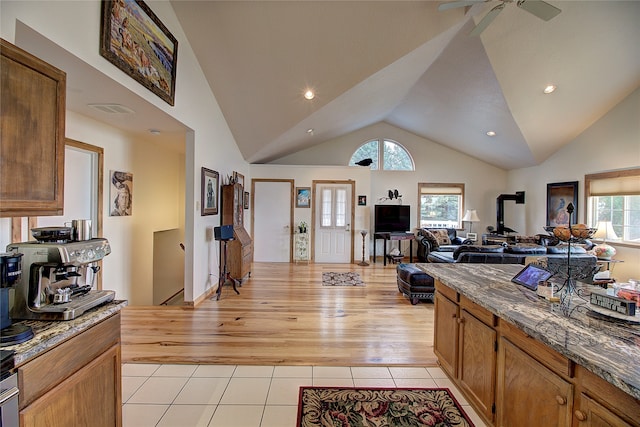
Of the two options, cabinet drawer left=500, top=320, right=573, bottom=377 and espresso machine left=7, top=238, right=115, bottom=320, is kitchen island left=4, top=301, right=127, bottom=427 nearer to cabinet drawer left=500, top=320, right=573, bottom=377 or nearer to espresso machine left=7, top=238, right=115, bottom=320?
espresso machine left=7, top=238, right=115, bottom=320

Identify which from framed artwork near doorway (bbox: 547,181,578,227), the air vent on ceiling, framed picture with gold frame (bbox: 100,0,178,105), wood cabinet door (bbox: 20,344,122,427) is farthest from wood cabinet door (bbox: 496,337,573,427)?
framed artwork near doorway (bbox: 547,181,578,227)

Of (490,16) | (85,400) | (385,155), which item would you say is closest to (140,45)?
(85,400)

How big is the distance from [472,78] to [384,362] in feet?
14.8

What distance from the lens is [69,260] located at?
1252mm

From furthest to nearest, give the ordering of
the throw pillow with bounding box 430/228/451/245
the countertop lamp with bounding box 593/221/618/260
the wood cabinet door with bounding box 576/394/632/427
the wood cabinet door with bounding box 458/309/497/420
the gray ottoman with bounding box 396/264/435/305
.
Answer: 1. the throw pillow with bounding box 430/228/451/245
2. the countertop lamp with bounding box 593/221/618/260
3. the gray ottoman with bounding box 396/264/435/305
4. the wood cabinet door with bounding box 458/309/497/420
5. the wood cabinet door with bounding box 576/394/632/427

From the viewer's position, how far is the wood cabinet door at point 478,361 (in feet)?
5.54

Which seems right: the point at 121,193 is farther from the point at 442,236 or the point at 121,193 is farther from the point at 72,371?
the point at 442,236

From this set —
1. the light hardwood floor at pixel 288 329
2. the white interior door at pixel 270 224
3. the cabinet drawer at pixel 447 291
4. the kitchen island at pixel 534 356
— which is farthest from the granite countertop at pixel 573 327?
the white interior door at pixel 270 224

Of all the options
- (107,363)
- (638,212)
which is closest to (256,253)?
(107,363)

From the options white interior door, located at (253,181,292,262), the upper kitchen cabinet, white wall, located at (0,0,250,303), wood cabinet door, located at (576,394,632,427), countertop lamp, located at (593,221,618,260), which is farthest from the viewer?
white interior door, located at (253,181,292,262)

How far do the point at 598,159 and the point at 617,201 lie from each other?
861 mm

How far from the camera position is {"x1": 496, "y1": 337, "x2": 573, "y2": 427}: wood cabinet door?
1.19 m

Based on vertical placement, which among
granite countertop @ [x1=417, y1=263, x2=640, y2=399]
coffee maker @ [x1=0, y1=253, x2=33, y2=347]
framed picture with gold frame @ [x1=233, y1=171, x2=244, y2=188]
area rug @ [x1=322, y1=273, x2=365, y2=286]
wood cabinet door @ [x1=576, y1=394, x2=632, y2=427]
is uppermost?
framed picture with gold frame @ [x1=233, y1=171, x2=244, y2=188]

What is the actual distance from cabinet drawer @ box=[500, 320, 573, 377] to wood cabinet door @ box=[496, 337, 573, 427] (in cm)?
3
